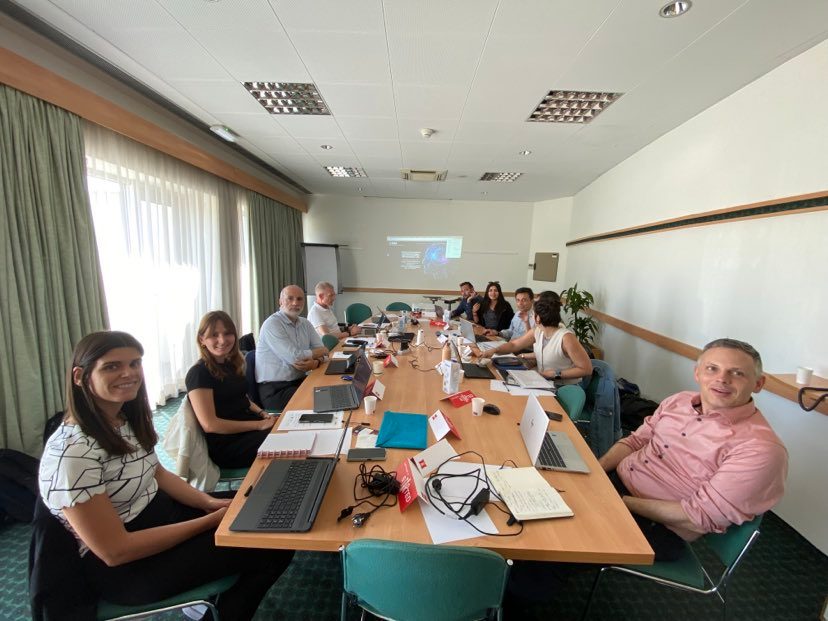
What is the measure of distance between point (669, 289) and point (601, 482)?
109 inches

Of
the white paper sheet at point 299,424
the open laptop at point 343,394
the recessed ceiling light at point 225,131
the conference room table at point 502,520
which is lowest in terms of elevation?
the conference room table at point 502,520

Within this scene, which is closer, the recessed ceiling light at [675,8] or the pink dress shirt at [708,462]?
the pink dress shirt at [708,462]

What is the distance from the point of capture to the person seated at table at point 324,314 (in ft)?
11.5

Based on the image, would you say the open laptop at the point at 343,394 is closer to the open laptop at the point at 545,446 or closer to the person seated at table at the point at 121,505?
the person seated at table at the point at 121,505

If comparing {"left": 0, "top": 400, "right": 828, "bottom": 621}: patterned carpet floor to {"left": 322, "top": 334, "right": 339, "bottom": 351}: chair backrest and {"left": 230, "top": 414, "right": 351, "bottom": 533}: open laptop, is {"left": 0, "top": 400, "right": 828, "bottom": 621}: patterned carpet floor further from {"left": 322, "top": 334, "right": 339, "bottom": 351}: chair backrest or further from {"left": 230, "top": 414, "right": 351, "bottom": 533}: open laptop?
{"left": 322, "top": 334, "right": 339, "bottom": 351}: chair backrest

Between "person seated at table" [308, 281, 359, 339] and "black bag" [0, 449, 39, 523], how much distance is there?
217cm

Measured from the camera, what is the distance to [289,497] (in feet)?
3.51

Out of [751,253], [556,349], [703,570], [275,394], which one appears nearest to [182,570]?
[275,394]

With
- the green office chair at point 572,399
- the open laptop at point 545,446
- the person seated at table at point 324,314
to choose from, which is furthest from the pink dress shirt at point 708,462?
the person seated at table at point 324,314

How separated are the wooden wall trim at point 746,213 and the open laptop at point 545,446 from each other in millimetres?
2137

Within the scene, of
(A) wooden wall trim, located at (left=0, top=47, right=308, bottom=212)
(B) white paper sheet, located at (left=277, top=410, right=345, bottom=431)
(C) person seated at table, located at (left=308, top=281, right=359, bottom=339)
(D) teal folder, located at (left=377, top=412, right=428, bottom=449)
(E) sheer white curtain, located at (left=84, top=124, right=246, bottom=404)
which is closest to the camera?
(D) teal folder, located at (left=377, top=412, right=428, bottom=449)

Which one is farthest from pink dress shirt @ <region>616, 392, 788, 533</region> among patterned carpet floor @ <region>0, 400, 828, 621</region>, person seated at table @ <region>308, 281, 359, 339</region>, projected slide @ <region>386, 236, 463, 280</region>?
projected slide @ <region>386, 236, 463, 280</region>

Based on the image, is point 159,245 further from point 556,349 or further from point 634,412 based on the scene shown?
point 634,412

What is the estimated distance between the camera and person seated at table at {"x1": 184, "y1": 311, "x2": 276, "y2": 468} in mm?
1594
